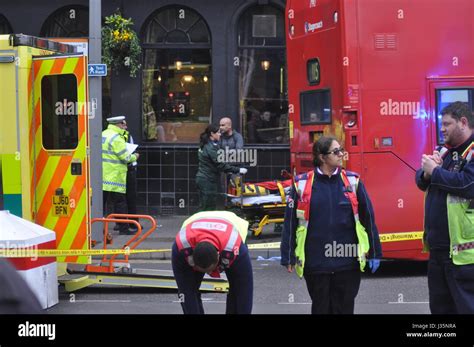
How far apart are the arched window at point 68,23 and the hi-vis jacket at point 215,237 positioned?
468 inches

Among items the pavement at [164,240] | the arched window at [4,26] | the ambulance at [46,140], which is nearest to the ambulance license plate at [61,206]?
the ambulance at [46,140]

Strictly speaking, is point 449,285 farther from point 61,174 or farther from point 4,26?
point 4,26

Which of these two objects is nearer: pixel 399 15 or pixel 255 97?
pixel 399 15

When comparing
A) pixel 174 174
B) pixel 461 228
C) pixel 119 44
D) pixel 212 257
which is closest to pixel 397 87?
pixel 461 228

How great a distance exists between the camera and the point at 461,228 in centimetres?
613

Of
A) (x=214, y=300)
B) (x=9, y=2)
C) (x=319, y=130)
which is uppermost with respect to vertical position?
(x=9, y=2)

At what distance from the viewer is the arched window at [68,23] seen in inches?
672

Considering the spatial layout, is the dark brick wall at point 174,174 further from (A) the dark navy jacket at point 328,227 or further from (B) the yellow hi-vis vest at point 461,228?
(B) the yellow hi-vis vest at point 461,228

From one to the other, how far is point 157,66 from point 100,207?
4.44 meters

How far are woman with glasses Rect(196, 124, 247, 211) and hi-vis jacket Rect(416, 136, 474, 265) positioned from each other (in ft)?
24.0

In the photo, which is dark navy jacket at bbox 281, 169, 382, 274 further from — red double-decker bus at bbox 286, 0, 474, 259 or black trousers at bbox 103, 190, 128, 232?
black trousers at bbox 103, 190, 128, 232

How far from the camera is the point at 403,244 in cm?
1037
